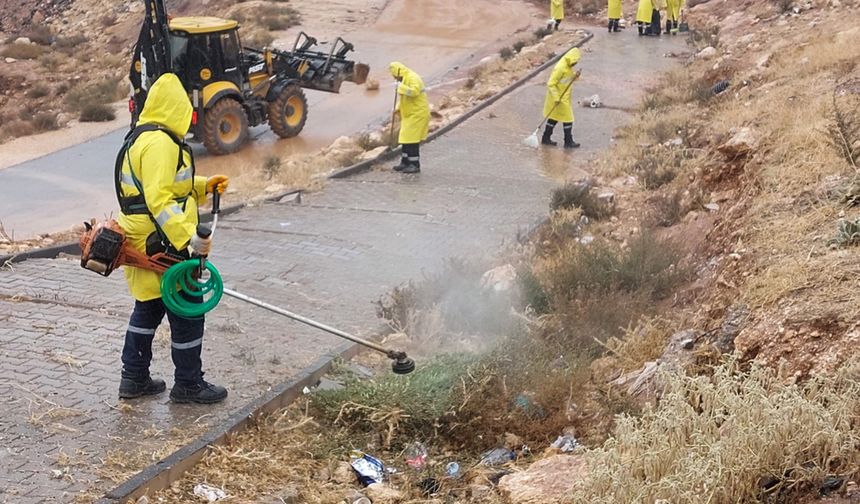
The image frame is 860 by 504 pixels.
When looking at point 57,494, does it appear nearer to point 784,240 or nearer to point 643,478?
point 643,478

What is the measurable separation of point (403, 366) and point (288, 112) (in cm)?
1228

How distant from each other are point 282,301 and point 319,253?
1545 millimetres

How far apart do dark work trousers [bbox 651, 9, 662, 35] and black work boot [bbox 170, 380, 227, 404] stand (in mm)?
24344

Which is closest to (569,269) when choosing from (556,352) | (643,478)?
(556,352)

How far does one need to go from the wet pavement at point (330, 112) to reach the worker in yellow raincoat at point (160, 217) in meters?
7.13

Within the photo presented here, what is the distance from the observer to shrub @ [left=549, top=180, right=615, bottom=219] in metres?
11.1

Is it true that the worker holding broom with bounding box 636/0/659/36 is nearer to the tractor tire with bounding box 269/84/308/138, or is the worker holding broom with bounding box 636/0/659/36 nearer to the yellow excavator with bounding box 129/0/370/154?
the yellow excavator with bounding box 129/0/370/154

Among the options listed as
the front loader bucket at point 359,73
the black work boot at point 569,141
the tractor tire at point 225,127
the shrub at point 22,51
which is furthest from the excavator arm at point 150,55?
the shrub at point 22,51

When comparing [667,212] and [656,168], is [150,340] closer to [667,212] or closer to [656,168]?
[667,212]

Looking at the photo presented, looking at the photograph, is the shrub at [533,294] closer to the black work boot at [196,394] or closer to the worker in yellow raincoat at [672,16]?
the black work boot at [196,394]

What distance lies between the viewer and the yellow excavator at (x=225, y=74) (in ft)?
48.4

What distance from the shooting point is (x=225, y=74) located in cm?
1631

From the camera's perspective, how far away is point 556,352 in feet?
22.0

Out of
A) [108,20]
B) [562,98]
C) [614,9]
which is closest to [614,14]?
[614,9]
